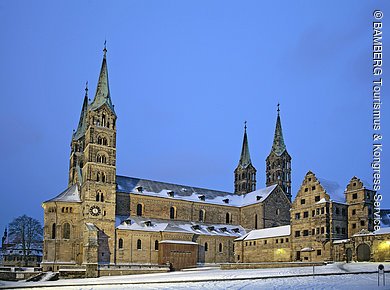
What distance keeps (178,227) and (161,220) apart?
3489 mm

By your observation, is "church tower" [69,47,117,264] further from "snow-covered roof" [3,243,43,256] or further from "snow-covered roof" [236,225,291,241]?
"snow-covered roof" [3,243,43,256]

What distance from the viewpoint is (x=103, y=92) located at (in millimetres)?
78562

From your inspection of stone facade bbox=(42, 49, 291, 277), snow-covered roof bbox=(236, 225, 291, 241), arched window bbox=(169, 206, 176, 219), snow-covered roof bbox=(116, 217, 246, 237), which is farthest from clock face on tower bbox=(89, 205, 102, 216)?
snow-covered roof bbox=(236, 225, 291, 241)

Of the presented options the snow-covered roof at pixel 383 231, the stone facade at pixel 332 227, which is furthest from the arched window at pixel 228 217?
the snow-covered roof at pixel 383 231

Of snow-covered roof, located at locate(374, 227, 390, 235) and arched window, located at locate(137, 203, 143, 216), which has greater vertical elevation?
arched window, located at locate(137, 203, 143, 216)

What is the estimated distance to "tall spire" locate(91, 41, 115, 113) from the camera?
254ft

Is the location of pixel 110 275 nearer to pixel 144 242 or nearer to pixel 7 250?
pixel 144 242

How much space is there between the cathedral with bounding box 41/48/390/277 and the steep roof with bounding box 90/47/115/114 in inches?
6.5

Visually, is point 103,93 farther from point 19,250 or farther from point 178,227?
point 19,250

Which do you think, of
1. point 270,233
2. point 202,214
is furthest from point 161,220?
point 270,233

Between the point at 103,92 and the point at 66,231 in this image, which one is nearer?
the point at 66,231

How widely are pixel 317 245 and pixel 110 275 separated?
27.3 metres

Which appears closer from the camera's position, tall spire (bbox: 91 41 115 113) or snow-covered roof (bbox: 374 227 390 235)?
snow-covered roof (bbox: 374 227 390 235)

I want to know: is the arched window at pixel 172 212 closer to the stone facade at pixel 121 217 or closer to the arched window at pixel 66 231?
the stone facade at pixel 121 217
